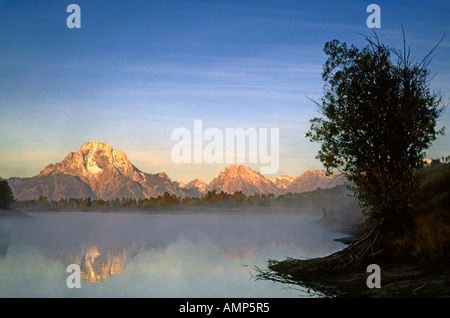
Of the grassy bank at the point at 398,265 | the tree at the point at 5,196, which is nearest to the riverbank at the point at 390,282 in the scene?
the grassy bank at the point at 398,265

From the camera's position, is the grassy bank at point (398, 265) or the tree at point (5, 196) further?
the tree at point (5, 196)

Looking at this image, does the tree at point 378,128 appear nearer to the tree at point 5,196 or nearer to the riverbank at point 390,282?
the riverbank at point 390,282

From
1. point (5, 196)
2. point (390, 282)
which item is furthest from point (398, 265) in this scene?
point (5, 196)

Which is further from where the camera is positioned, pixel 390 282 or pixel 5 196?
pixel 5 196

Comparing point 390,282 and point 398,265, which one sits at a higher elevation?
point 398,265

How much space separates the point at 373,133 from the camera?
88.3 feet

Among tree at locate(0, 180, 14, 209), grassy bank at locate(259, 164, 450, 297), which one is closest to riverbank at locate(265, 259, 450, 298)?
grassy bank at locate(259, 164, 450, 297)

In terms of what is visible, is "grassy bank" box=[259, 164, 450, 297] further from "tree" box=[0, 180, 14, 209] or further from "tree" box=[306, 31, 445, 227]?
"tree" box=[0, 180, 14, 209]

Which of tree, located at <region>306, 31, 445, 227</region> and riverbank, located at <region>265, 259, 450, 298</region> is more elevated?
tree, located at <region>306, 31, 445, 227</region>

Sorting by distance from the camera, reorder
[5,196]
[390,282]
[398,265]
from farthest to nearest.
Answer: [5,196], [398,265], [390,282]

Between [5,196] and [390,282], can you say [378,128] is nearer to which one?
[390,282]

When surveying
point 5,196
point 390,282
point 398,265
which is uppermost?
point 5,196
